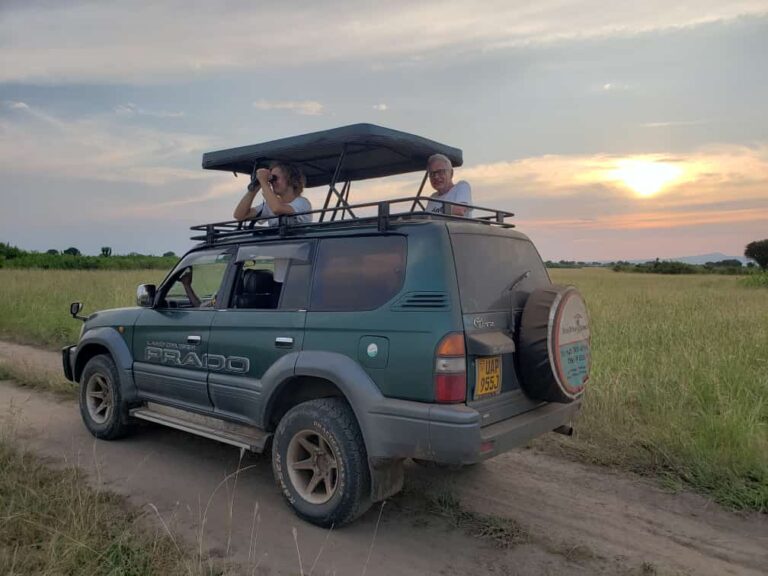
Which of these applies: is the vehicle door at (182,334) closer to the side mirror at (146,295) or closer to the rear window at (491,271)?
the side mirror at (146,295)

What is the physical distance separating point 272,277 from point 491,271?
179cm

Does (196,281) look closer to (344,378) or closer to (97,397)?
(97,397)

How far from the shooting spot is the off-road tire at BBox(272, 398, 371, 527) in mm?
3387

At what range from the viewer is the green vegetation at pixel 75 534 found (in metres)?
2.86

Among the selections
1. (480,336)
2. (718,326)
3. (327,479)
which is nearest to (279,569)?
(327,479)

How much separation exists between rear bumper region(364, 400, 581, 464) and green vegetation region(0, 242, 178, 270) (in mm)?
42187

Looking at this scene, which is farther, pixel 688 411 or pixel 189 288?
pixel 688 411

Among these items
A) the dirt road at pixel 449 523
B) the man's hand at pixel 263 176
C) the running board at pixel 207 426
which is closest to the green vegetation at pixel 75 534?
the dirt road at pixel 449 523

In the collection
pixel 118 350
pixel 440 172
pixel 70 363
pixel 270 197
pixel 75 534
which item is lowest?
pixel 75 534

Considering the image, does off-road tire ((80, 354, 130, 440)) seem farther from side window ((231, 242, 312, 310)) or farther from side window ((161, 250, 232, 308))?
side window ((231, 242, 312, 310))

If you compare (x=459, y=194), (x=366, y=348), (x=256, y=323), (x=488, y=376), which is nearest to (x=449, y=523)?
(x=488, y=376)

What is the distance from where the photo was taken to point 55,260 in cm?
4206

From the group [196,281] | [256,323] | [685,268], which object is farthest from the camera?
[685,268]

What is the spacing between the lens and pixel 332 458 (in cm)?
359
